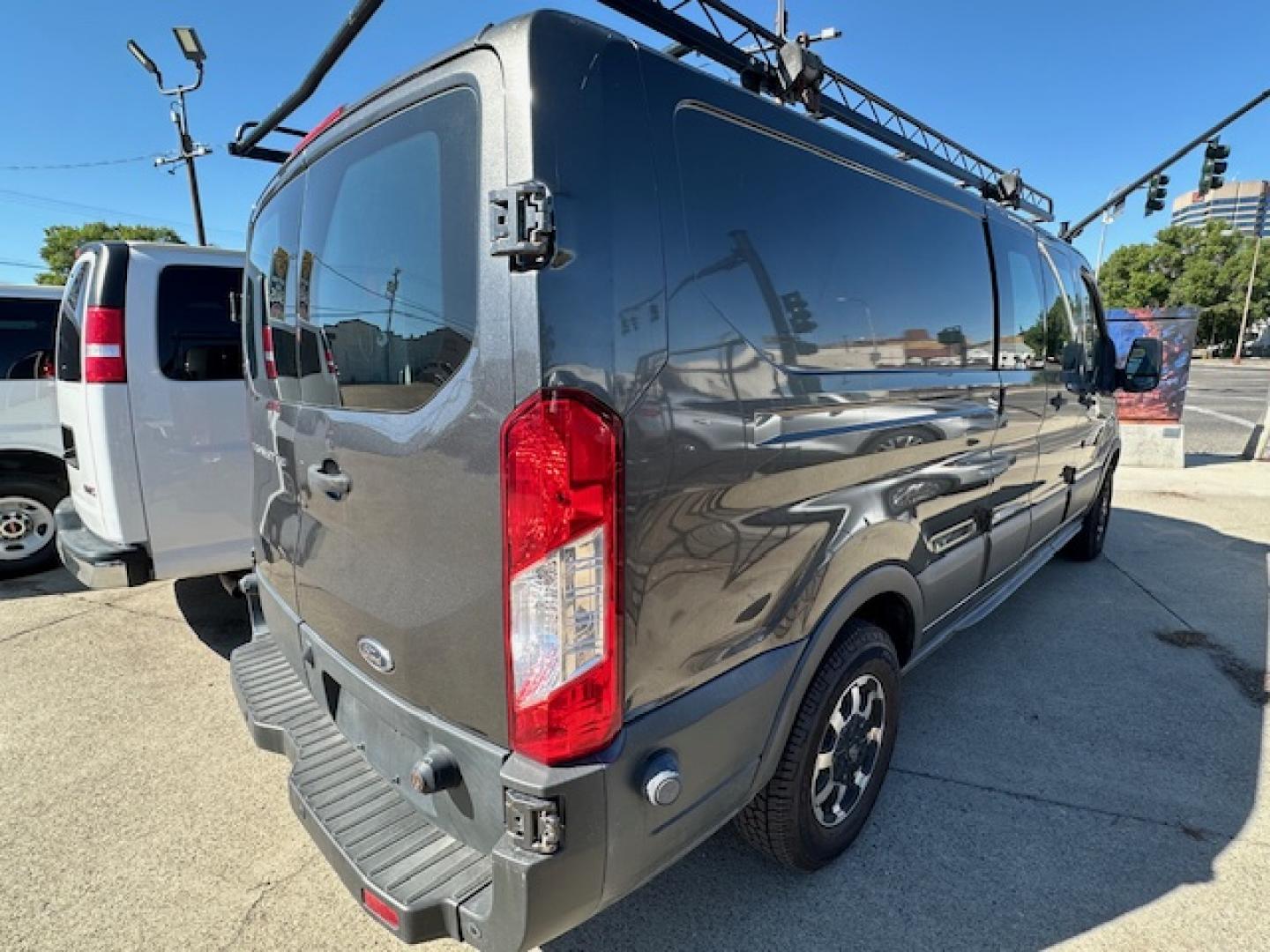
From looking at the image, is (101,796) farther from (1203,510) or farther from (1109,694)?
(1203,510)

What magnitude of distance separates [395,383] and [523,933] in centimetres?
122

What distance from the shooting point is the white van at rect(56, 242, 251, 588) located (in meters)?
3.49

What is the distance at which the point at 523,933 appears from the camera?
1392mm

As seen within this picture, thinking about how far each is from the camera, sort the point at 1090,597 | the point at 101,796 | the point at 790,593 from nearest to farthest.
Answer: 1. the point at 790,593
2. the point at 101,796
3. the point at 1090,597

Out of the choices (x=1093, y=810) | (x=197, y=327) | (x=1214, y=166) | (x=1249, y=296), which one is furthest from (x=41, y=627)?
(x=1249, y=296)

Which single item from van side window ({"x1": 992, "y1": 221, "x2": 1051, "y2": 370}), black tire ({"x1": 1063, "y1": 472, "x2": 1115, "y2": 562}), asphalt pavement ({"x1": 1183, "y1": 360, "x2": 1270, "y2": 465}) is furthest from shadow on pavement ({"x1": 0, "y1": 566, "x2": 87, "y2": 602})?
asphalt pavement ({"x1": 1183, "y1": 360, "x2": 1270, "y2": 465})

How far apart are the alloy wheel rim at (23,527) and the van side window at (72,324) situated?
67.9 inches

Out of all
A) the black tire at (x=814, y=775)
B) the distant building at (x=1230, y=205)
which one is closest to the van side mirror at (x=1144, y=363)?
the black tire at (x=814, y=775)

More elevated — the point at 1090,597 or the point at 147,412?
the point at 147,412

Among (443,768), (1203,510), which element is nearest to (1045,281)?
(443,768)

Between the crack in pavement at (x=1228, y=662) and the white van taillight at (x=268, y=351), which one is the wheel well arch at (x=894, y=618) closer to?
the white van taillight at (x=268, y=351)

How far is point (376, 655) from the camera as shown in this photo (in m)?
1.82

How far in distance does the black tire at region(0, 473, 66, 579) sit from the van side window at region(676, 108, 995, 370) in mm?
5856

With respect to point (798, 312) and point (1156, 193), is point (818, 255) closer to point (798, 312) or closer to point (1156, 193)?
point (798, 312)
